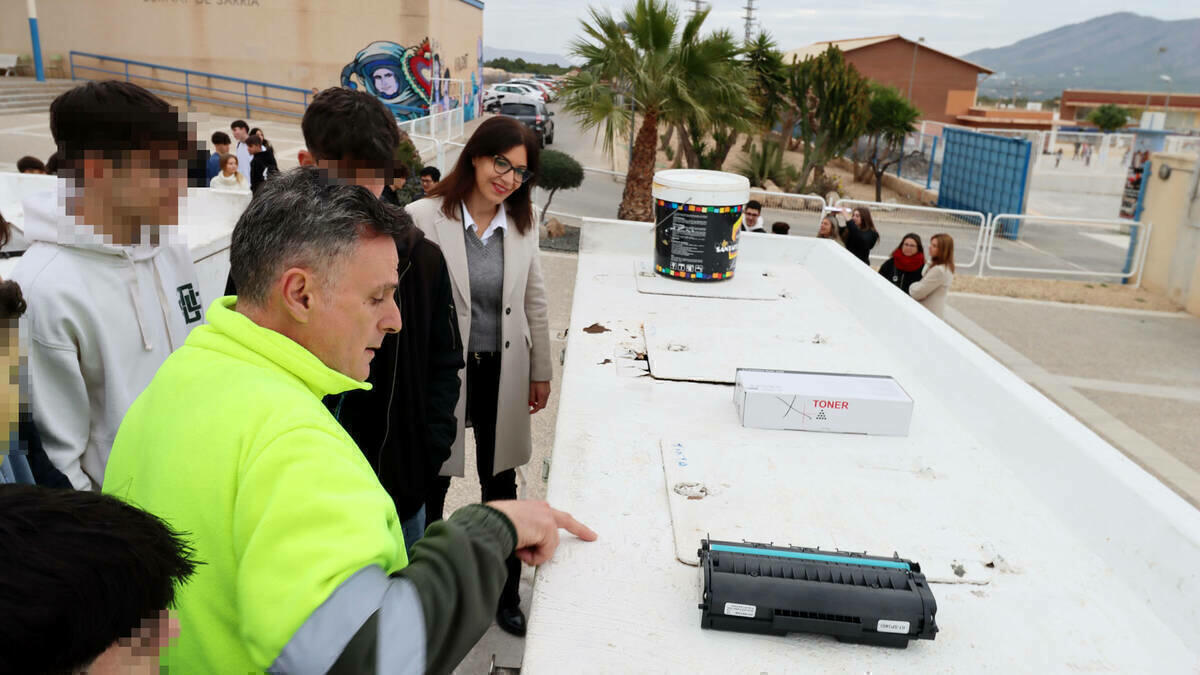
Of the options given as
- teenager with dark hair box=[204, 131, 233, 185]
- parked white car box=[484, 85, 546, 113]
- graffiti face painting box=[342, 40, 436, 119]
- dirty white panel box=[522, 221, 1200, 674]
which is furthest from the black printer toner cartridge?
parked white car box=[484, 85, 546, 113]

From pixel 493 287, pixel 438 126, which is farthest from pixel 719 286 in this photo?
pixel 438 126

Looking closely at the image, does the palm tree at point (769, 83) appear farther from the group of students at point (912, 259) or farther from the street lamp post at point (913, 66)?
the street lamp post at point (913, 66)

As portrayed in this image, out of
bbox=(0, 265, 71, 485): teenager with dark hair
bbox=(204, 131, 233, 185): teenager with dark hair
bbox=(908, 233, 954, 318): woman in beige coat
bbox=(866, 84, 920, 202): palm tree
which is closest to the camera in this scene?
bbox=(0, 265, 71, 485): teenager with dark hair

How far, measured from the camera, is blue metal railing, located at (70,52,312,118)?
76.8ft

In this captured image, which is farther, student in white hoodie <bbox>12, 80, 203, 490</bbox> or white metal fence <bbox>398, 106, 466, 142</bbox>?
white metal fence <bbox>398, 106, 466, 142</bbox>

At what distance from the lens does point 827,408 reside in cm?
226

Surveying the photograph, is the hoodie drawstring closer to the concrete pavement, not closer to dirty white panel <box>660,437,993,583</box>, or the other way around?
dirty white panel <box>660,437,993,583</box>

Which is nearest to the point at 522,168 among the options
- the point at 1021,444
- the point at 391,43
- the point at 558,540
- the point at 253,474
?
the point at 558,540

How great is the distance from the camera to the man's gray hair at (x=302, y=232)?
1.26 metres

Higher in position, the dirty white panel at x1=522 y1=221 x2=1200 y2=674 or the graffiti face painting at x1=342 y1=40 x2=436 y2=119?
the graffiti face painting at x1=342 y1=40 x2=436 y2=119

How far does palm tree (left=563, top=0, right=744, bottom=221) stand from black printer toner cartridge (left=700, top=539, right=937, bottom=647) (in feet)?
32.2

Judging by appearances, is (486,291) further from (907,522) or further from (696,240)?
(907,522)

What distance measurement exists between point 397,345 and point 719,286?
74.5 inches

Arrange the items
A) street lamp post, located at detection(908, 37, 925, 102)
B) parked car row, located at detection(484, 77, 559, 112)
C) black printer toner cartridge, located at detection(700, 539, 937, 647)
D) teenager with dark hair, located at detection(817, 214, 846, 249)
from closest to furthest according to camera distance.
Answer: black printer toner cartridge, located at detection(700, 539, 937, 647) → teenager with dark hair, located at detection(817, 214, 846, 249) → parked car row, located at detection(484, 77, 559, 112) → street lamp post, located at detection(908, 37, 925, 102)
